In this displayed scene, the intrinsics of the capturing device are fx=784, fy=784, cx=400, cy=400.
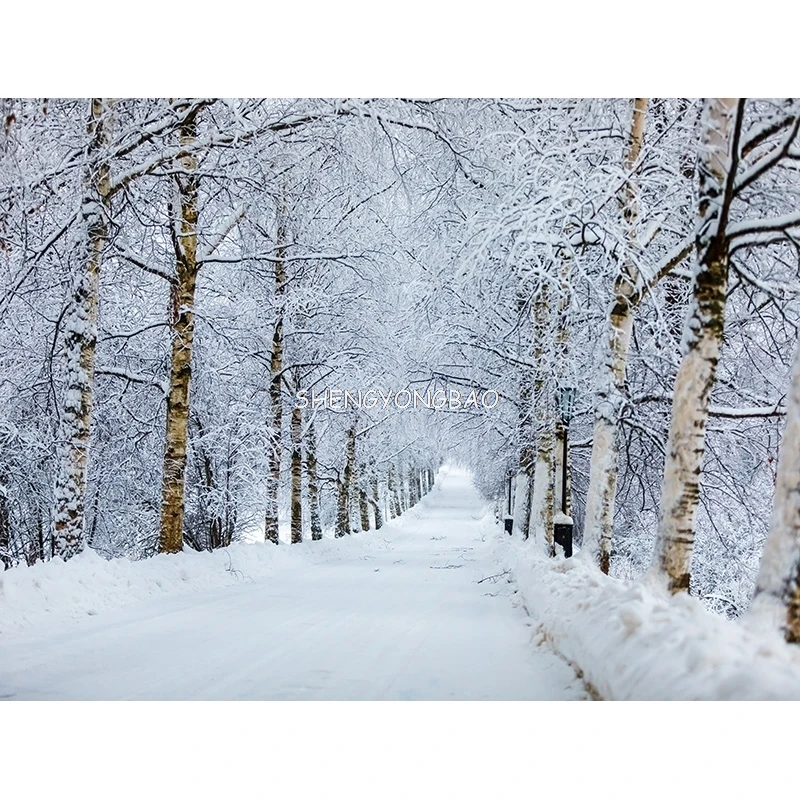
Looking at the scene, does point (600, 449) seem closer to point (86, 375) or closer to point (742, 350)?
point (742, 350)

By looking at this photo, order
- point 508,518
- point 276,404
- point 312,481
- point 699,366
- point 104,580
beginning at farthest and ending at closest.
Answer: point 508,518 < point 312,481 < point 276,404 < point 104,580 < point 699,366

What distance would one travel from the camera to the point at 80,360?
9250 mm

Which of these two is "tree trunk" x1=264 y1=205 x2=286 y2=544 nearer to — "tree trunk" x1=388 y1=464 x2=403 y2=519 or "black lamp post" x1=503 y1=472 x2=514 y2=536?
"black lamp post" x1=503 y1=472 x2=514 y2=536

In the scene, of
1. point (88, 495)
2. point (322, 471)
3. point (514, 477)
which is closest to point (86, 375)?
point (88, 495)

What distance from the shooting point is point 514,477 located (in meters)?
25.8

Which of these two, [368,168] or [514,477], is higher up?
[368,168]

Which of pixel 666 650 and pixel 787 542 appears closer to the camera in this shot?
pixel 666 650

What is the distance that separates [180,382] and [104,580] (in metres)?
3.41

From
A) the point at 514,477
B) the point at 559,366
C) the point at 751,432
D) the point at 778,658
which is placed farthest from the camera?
the point at 514,477

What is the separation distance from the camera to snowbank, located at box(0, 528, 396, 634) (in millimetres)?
6965

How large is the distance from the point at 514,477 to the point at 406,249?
15288 mm

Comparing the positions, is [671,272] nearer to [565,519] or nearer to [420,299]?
[565,519]

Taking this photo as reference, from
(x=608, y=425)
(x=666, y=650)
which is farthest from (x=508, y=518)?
(x=666, y=650)

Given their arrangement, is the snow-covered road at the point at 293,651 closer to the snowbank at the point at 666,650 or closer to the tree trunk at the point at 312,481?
the snowbank at the point at 666,650
